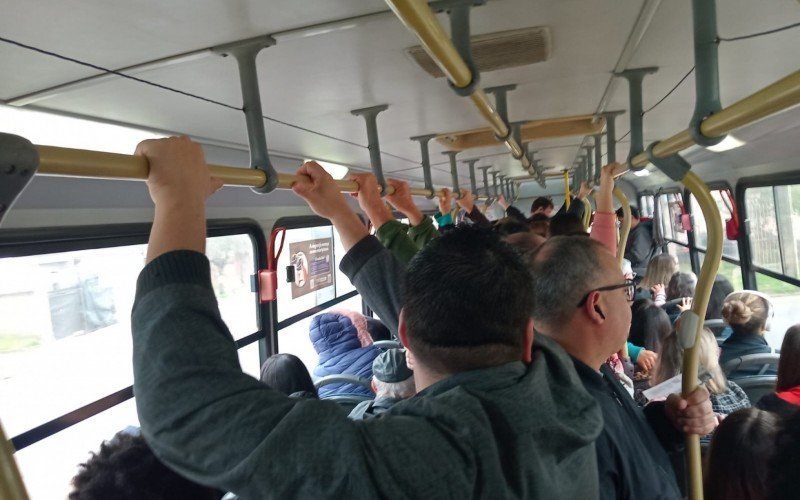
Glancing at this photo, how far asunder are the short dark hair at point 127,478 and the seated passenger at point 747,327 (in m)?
3.26

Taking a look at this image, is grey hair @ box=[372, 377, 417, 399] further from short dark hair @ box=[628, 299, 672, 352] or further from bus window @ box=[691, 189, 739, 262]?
bus window @ box=[691, 189, 739, 262]

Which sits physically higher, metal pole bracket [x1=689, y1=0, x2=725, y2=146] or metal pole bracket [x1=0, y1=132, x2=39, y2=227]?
metal pole bracket [x1=689, y1=0, x2=725, y2=146]

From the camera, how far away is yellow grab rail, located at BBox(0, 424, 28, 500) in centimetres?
53

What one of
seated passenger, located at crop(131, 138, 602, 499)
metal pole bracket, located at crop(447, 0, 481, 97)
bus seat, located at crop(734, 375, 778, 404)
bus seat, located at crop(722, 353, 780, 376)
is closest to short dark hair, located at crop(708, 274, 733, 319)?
bus seat, located at crop(722, 353, 780, 376)

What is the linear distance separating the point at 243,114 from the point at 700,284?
1911 mm

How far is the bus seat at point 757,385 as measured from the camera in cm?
317

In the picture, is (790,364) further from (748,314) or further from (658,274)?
(658,274)

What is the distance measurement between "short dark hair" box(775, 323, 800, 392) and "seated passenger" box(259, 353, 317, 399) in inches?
103

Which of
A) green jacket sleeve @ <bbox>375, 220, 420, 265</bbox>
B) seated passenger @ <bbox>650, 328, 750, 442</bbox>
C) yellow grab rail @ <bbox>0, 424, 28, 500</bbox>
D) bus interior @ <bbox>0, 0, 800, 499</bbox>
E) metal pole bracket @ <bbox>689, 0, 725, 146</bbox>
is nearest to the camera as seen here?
yellow grab rail @ <bbox>0, 424, 28, 500</bbox>

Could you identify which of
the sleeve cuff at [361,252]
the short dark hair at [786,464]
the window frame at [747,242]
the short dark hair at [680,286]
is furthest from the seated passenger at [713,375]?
the short dark hair at [680,286]

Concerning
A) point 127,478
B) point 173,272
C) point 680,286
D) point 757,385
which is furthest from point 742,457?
point 680,286

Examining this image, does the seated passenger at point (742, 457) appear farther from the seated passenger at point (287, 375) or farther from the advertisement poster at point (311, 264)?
the advertisement poster at point (311, 264)

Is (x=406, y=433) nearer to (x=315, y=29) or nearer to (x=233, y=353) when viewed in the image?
(x=233, y=353)

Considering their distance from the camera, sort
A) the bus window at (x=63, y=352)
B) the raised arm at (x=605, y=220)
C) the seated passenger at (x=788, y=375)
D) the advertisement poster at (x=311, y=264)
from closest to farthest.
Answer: the seated passenger at (x=788, y=375) < the bus window at (x=63, y=352) < the raised arm at (x=605, y=220) < the advertisement poster at (x=311, y=264)
